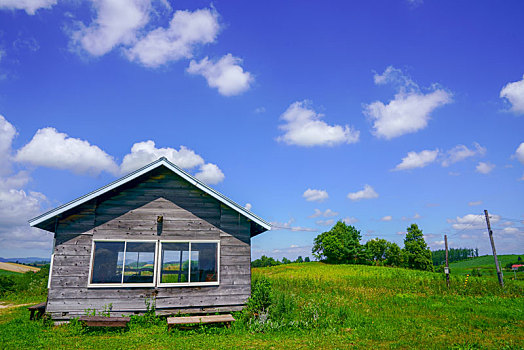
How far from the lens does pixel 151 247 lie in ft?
44.4

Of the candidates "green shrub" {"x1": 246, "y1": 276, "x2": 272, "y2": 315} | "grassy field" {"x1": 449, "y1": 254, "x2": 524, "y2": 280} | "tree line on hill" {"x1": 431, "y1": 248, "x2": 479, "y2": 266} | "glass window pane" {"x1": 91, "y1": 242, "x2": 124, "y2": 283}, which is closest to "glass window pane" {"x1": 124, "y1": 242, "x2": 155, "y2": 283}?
"glass window pane" {"x1": 91, "y1": 242, "x2": 124, "y2": 283}

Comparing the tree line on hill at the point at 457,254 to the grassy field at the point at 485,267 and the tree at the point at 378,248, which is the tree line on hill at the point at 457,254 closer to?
the grassy field at the point at 485,267

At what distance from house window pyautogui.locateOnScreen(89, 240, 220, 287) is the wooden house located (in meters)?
A: 0.04

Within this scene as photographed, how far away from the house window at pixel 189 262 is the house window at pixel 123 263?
51cm

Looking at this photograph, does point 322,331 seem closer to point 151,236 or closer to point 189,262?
point 189,262

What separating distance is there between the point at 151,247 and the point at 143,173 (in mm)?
3010

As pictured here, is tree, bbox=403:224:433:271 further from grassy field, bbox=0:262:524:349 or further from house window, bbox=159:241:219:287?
house window, bbox=159:241:219:287

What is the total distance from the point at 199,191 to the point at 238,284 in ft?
13.8

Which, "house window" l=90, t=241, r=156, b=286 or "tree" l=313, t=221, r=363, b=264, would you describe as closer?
"house window" l=90, t=241, r=156, b=286

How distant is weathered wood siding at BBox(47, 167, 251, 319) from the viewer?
1248 centimetres

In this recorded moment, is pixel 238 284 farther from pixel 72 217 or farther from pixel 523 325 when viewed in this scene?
pixel 523 325

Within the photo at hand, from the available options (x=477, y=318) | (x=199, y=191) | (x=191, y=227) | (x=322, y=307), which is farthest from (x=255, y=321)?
(x=477, y=318)

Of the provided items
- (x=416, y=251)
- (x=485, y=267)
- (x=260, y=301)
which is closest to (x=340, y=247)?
(x=416, y=251)

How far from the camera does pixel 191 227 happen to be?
1386 cm
